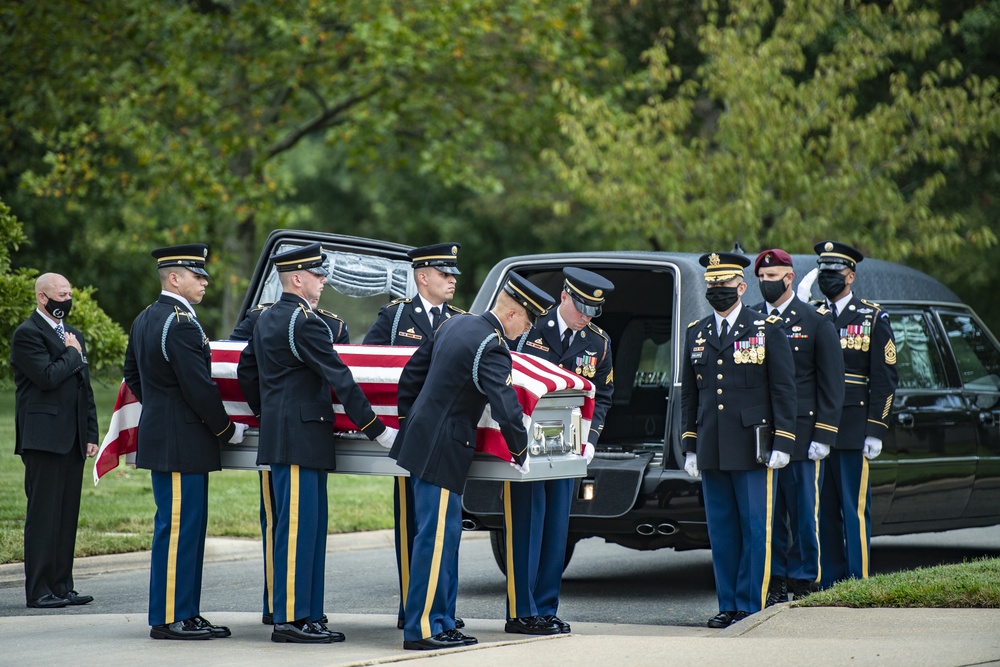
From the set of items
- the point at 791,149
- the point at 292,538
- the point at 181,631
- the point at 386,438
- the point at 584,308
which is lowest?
the point at 181,631

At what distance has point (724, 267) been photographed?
756cm

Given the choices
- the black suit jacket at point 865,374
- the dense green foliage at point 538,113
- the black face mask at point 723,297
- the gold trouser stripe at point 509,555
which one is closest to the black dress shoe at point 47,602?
the gold trouser stripe at point 509,555

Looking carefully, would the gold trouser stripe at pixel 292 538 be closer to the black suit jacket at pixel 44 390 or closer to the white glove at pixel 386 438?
the white glove at pixel 386 438

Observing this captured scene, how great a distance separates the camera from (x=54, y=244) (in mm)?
20219

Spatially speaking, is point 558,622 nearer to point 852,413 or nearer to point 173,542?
point 173,542

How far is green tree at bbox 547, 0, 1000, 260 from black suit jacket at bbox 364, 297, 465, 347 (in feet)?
27.3

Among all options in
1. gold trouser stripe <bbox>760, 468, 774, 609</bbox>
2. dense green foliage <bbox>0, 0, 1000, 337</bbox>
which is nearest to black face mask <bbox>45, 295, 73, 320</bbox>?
gold trouser stripe <bbox>760, 468, 774, 609</bbox>

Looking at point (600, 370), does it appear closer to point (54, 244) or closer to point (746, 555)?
point (746, 555)

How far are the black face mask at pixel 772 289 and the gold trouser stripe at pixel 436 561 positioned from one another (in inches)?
97.9

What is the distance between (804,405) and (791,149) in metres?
8.37

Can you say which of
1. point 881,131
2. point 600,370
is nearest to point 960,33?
point 881,131

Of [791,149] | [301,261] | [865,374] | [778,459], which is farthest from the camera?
[791,149]

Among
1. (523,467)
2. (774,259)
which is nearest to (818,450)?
(774,259)

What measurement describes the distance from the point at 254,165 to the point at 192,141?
990 mm
